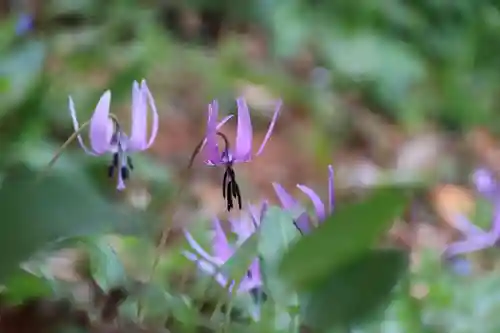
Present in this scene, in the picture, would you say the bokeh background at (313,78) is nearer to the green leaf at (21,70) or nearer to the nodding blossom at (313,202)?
the green leaf at (21,70)

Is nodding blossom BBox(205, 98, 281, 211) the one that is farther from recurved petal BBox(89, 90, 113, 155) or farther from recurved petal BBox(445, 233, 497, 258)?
recurved petal BBox(445, 233, 497, 258)

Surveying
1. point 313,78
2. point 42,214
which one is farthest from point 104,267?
point 313,78

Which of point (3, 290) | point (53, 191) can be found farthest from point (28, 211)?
point (3, 290)

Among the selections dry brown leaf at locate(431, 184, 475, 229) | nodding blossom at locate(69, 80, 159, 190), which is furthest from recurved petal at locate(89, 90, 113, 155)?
dry brown leaf at locate(431, 184, 475, 229)

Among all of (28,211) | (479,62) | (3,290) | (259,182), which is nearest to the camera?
(28,211)

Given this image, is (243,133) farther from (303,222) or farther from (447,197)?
(447,197)

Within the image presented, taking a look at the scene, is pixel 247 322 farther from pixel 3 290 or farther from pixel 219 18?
pixel 219 18

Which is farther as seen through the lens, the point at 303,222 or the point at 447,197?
the point at 447,197
